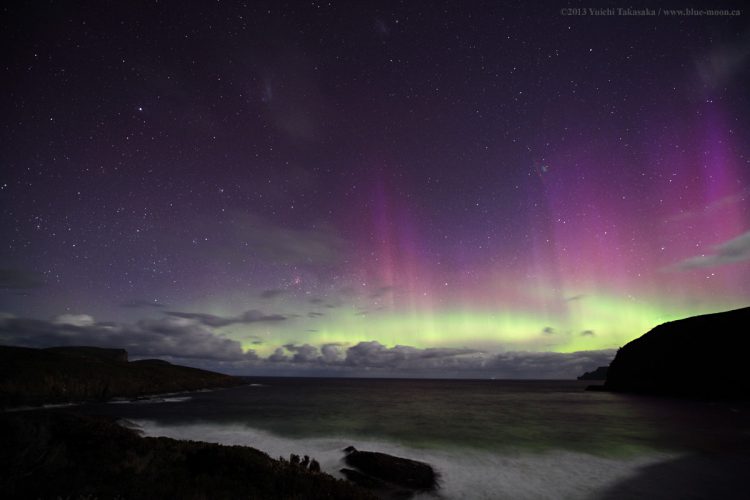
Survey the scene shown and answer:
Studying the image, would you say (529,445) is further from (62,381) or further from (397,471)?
(62,381)

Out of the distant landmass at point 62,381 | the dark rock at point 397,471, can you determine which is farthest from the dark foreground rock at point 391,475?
the distant landmass at point 62,381

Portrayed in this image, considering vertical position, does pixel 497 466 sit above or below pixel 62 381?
below

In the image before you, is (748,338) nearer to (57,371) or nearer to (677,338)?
(677,338)

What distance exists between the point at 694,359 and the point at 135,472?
106 m

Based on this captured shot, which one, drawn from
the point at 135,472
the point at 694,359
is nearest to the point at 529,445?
the point at 135,472

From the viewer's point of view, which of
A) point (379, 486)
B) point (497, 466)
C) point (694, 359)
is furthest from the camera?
point (694, 359)

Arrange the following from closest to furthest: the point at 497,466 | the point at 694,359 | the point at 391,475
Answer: the point at 391,475, the point at 497,466, the point at 694,359

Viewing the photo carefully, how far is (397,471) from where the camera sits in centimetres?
1661

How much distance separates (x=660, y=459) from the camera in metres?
22.1

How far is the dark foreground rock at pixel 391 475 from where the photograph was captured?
50.8 feet

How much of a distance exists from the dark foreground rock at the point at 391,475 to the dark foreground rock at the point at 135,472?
3.76 metres

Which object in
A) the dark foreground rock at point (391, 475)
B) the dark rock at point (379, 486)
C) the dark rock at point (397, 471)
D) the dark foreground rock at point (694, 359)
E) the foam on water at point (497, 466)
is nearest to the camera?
the dark rock at point (379, 486)

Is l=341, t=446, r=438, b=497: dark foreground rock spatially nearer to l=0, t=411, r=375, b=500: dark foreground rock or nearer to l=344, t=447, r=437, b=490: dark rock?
l=344, t=447, r=437, b=490: dark rock

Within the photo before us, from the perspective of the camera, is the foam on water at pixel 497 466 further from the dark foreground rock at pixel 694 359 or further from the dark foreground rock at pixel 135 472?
the dark foreground rock at pixel 694 359
